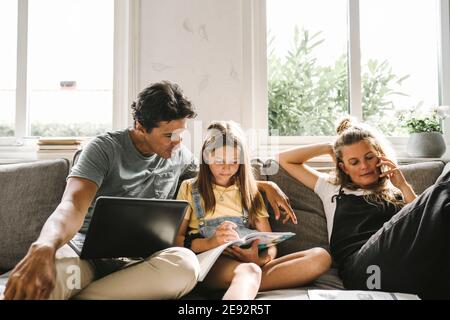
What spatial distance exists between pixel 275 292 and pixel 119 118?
1.35m

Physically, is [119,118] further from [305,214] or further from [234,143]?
[305,214]

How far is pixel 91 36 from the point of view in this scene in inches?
95.1

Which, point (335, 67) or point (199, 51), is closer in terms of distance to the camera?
point (199, 51)

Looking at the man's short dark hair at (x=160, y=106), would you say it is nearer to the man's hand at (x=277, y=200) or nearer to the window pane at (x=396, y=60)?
the man's hand at (x=277, y=200)

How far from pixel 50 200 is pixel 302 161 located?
107 centimetres

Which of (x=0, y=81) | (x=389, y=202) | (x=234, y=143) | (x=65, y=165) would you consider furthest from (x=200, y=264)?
(x=0, y=81)

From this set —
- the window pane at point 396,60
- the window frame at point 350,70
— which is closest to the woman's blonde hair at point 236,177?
the window frame at point 350,70

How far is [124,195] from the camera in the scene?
1490mm

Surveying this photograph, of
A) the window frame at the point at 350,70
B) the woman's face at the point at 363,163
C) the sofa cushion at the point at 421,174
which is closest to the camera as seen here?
the woman's face at the point at 363,163

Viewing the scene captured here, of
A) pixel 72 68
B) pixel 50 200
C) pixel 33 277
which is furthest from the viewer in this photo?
pixel 72 68

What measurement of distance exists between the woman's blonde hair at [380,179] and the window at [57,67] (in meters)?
1.35

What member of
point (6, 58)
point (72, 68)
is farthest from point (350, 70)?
point (6, 58)

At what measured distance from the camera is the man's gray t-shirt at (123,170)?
4.58ft

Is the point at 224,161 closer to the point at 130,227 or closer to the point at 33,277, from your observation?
the point at 130,227
